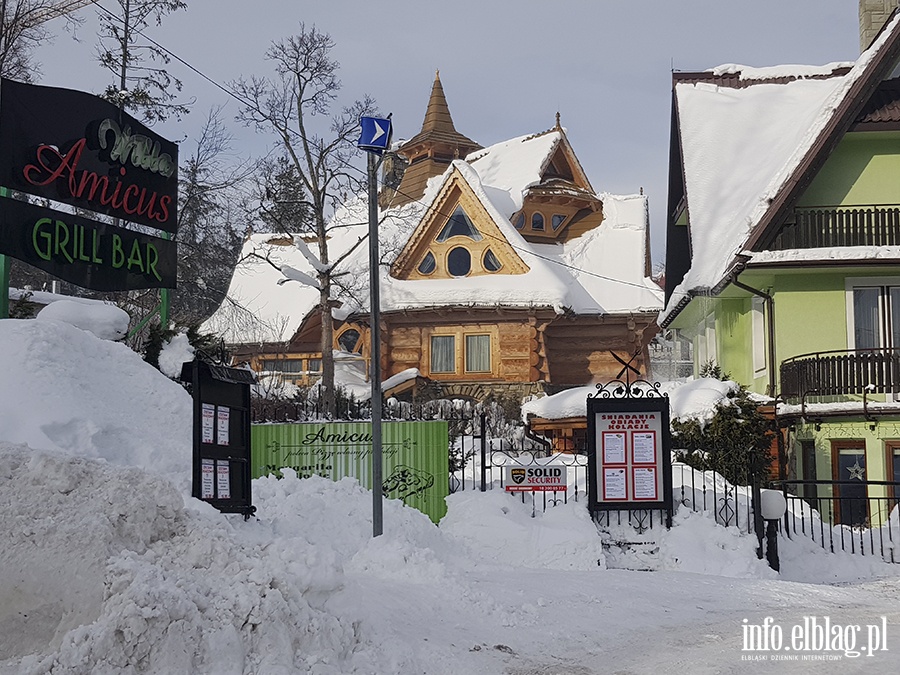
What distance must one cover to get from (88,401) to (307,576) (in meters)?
5.67

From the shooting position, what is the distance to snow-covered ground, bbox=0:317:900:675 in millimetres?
7402

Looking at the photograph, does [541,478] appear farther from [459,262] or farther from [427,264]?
[427,264]

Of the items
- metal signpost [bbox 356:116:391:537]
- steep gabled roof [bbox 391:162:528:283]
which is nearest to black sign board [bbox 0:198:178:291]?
metal signpost [bbox 356:116:391:537]

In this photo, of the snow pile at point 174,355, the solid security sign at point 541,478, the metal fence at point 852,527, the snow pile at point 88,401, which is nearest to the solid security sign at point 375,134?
the snow pile at point 88,401

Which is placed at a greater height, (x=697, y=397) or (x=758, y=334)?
(x=758, y=334)

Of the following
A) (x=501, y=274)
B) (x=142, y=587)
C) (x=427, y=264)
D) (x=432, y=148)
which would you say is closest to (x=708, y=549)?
(x=142, y=587)

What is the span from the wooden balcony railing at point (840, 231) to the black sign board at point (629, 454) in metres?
8.02

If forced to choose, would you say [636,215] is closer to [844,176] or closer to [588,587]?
[844,176]

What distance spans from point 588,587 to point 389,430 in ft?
15.7

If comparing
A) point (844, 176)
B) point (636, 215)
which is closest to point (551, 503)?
point (844, 176)


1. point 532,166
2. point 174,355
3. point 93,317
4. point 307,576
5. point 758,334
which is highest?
point 532,166

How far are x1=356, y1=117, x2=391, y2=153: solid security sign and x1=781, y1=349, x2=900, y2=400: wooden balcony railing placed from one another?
37.3 ft
